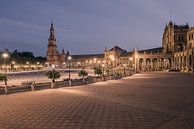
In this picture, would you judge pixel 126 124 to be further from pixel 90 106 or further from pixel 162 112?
pixel 90 106

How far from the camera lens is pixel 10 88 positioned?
22766 mm

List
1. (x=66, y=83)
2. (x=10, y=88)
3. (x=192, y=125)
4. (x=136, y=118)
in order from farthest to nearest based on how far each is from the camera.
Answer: (x=66, y=83) → (x=10, y=88) → (x=136, y=118) → (x=192, y=125)

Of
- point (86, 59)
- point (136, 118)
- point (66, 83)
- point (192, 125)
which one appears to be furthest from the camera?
point (86, 59)

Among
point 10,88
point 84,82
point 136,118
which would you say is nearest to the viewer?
point 136,118

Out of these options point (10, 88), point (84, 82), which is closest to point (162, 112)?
point (10, 88)

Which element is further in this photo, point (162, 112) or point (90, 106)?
point (90, 106)

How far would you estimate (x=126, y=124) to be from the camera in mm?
10469

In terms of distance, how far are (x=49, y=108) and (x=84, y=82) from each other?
17.9 m

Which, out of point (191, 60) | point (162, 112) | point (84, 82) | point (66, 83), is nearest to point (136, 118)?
point (162, 112)

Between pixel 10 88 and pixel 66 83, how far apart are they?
772 centimetres

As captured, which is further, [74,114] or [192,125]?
[74,114]

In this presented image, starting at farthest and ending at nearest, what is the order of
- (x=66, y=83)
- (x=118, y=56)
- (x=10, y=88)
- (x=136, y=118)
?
(x=118, y=56) → (x=66, y=83) → (x=10, y=88) → (x=136, y=118)

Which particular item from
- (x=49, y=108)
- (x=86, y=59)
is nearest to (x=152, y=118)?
(x=49, y=108)

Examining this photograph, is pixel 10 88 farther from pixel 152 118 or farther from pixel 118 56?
pixel 118 56
